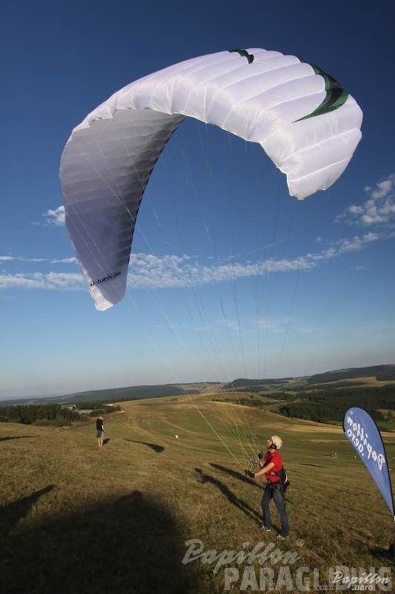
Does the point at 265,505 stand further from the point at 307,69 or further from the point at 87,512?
the point at 307,69

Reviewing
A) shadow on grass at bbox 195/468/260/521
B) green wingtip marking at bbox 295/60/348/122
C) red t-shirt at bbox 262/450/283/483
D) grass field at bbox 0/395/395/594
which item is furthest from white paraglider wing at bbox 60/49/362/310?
shadow on grass at bbox 195/468/260/521

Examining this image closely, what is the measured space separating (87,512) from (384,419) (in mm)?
70471

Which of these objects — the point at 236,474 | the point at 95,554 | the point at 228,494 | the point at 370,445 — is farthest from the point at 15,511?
the point at 236,474

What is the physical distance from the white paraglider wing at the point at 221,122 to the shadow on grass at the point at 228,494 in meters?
6.64

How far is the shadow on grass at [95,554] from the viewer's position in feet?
17.3

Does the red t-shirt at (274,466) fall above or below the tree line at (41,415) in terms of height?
above

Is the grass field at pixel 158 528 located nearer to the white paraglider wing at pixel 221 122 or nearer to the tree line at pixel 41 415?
the white paraglider wing at pixel 221 122

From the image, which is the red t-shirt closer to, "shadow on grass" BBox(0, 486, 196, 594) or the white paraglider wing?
"shadow on grass" BBox(0, 486, 196, 594)

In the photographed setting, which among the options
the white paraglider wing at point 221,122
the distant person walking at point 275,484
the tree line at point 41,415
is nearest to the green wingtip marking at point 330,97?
the white paraglider wing at point 221,122

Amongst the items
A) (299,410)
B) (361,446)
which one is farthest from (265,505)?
(299,410)

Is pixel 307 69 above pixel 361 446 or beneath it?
above

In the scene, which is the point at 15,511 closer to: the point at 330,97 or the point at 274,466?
the point at 274,466

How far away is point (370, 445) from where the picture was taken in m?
7.34

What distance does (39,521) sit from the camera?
7.29 metres
